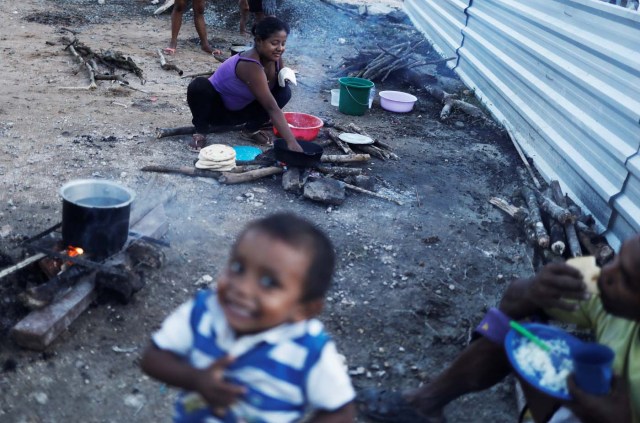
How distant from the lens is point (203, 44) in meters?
9.32

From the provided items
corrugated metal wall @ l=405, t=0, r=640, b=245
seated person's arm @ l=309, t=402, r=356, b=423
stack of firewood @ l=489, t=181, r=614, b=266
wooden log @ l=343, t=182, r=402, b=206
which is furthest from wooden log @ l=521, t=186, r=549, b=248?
seated person's arm @ l=309, t=402, r=356, b=423

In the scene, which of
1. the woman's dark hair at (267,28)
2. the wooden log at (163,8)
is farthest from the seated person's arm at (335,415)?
the wooden log at (163,8)

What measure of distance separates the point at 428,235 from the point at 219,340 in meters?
3.00

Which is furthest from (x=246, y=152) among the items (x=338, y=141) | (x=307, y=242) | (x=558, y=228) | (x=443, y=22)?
(x=443, y=22)

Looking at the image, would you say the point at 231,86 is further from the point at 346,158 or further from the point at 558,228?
the point at 558,228

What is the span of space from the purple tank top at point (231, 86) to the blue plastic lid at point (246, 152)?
18.3 inches

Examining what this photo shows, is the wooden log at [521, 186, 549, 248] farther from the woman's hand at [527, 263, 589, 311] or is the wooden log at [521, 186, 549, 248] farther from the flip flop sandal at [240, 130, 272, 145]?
the flip flop sandal at [240, 130, 272, 145]

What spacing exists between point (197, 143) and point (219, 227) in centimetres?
154

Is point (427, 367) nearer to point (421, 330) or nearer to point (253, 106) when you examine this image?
point (421, 330)

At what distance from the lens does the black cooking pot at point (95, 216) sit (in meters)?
3.06

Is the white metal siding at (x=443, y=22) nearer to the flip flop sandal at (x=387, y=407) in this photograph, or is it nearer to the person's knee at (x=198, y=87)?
the person's knee at (x=198, y=87)

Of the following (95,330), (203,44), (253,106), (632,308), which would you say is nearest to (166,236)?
(95,330)

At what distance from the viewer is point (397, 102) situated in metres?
7.17

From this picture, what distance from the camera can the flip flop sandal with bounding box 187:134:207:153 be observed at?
18.0 feet
